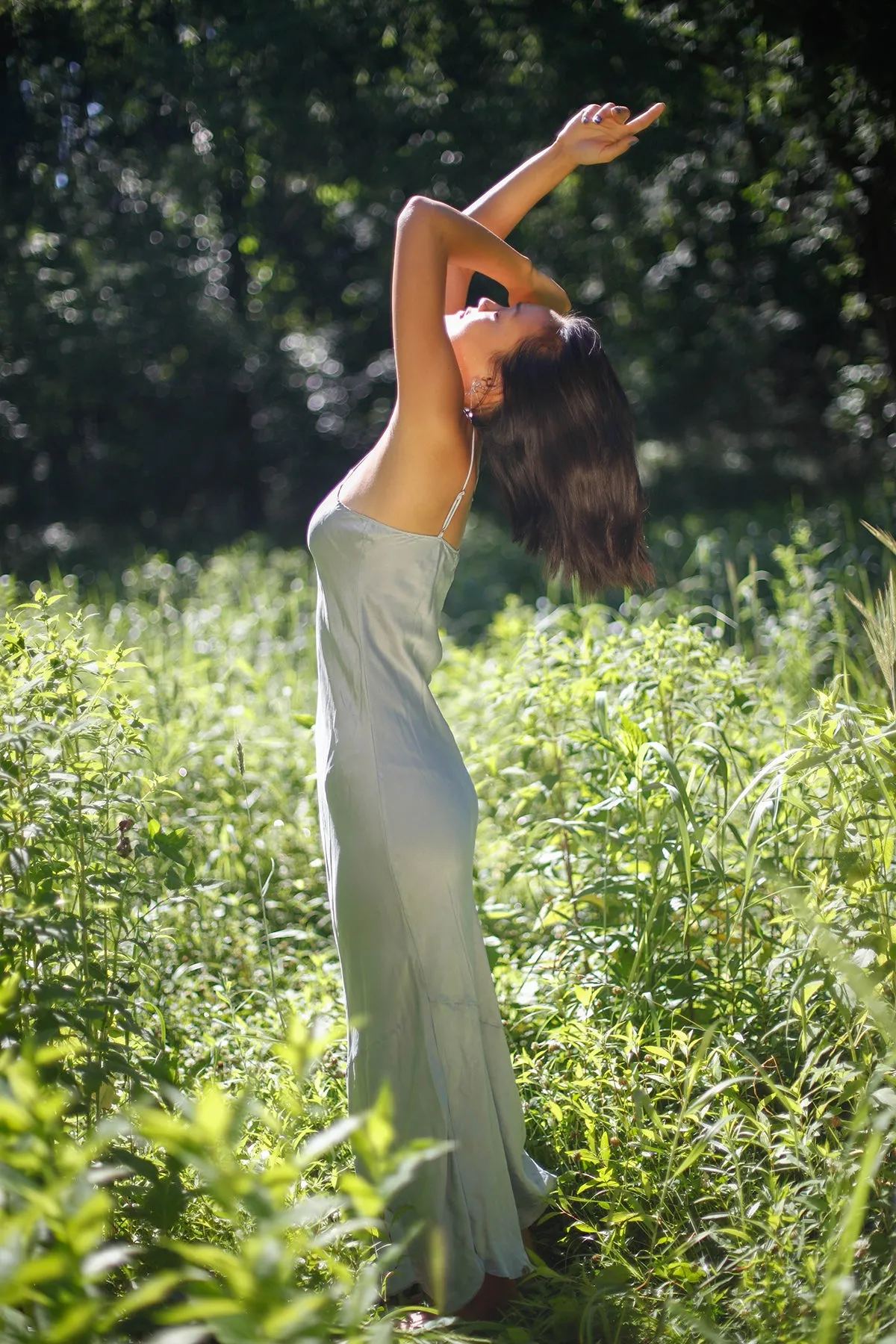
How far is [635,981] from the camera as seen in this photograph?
2346 millimetres

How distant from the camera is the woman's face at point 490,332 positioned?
204cm

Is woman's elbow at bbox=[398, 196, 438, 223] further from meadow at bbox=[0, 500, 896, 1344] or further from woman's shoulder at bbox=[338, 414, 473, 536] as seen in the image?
meadow at bbox=[0, 500, 896, 1344]

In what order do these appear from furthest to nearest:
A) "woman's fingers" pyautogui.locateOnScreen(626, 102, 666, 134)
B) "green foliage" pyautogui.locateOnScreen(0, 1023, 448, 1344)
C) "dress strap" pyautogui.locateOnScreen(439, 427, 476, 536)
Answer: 1. "woman's fingers" pyautogui.locateOnScreen(626, 102, 666, 134)
2. "dress strap" pyautogui.locateOnScreen(439, 427, 476, 536)
3. "green foliage" pyautogui.locateOnScreen(0, 1023, 448, 1344)

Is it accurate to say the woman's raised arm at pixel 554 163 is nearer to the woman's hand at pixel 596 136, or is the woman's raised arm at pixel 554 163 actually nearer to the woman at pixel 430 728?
the woman's hand at pixel 596 136

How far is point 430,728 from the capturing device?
201 cm

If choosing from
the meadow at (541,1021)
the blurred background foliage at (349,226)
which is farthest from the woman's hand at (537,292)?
the blurred background foliage at (349,226)

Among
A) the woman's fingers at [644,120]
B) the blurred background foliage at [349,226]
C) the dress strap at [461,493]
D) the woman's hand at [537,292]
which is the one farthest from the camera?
the blurred background foliage at [349,226]

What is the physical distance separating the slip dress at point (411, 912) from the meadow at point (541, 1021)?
0.15 metres

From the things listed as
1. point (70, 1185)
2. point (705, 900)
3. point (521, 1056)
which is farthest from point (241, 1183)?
point (705, 900)

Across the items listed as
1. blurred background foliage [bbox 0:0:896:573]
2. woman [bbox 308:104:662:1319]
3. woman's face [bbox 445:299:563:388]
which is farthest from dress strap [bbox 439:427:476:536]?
blurred background foliage [bbox 0:0:896:573]

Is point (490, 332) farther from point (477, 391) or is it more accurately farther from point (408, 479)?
point (408, 479)

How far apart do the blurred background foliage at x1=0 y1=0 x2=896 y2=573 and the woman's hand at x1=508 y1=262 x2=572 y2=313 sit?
5.44 meters

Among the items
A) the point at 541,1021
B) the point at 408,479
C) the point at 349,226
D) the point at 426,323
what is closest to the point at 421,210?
the point at 426,323

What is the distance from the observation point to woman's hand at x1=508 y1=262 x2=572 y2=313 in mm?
2204
